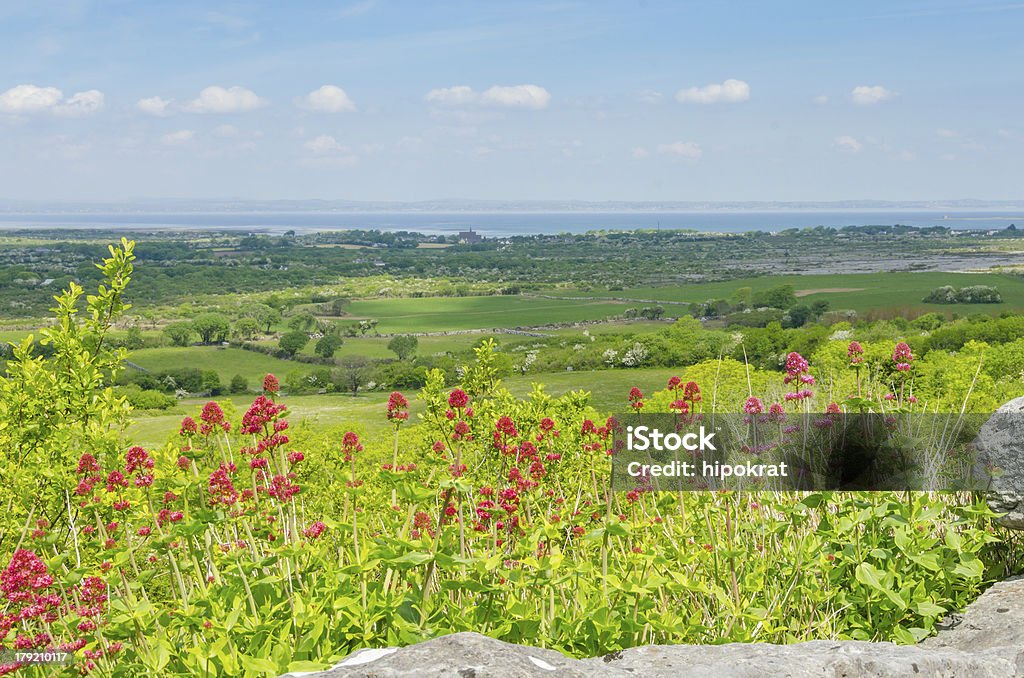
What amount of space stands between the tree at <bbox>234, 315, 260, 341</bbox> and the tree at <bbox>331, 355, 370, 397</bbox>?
1328 inches

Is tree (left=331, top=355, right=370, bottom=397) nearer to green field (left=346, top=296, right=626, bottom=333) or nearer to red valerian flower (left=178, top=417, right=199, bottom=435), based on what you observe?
green field (left=346, top=296, right=626, bottom=333)

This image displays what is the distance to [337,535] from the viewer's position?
4.74m

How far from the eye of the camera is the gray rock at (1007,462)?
4.59 meters

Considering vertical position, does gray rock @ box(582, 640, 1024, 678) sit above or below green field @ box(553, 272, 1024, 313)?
above

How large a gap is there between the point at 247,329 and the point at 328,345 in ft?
81.6

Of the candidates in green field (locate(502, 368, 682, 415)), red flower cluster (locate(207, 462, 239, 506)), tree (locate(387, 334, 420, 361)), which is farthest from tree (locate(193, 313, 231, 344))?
red flower cluster (locate(207, 462, 239, 506))

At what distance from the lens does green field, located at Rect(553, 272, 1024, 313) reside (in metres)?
89.3

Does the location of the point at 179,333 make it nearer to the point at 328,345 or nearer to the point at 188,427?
the point at 328,345

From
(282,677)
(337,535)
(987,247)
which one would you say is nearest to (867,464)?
(337,535)

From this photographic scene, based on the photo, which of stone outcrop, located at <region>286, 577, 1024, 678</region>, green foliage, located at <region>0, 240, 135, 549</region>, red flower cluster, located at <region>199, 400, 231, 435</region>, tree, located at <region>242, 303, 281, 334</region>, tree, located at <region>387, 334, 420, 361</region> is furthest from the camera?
tree, located at <region>242, 303, 281, 334</region>

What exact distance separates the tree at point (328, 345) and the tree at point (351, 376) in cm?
974

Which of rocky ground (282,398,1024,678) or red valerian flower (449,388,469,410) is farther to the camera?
red valerian flower (449,388,469,410)

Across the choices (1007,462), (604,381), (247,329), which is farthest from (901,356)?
(247,329)


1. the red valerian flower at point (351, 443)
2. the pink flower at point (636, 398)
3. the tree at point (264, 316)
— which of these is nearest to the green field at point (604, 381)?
the pink flower at point (636, 398)
